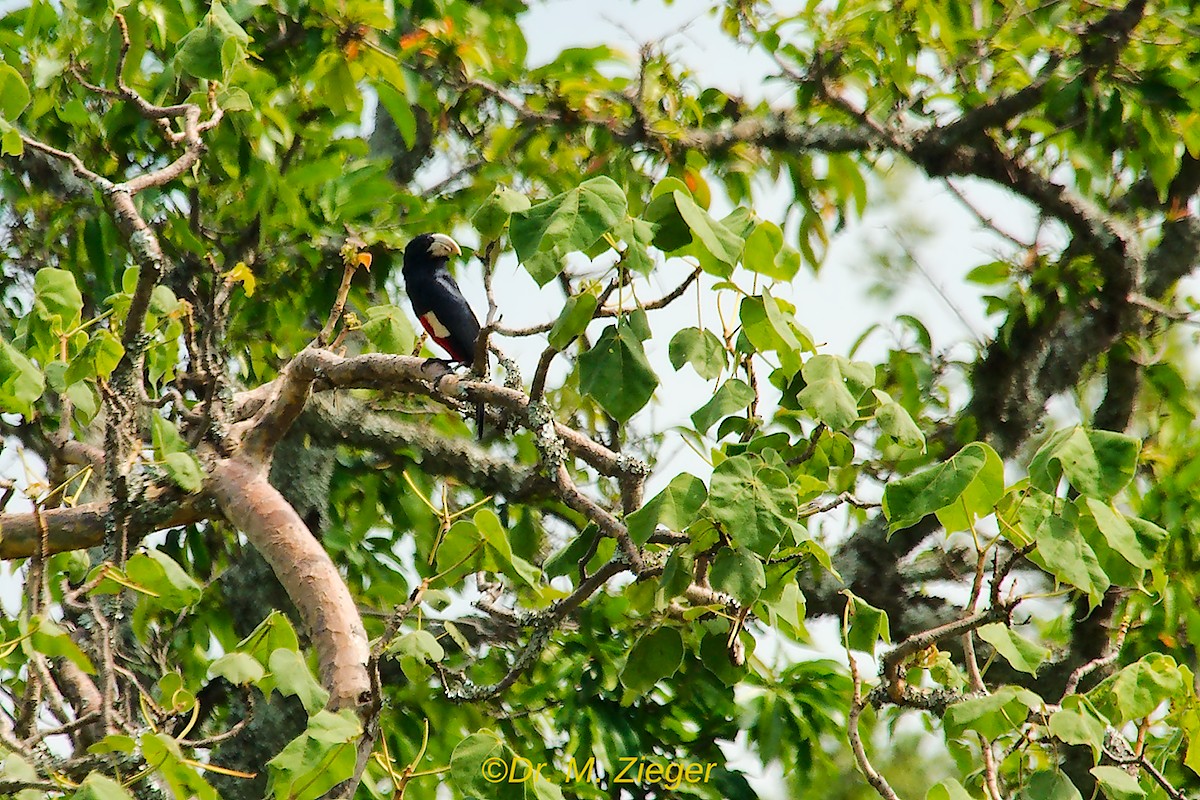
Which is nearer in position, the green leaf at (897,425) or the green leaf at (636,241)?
the green leaf at (636,241)

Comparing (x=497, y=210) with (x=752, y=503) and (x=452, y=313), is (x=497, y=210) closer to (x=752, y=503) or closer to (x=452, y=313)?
(x=752, y=503)

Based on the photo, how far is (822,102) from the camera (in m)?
4.15

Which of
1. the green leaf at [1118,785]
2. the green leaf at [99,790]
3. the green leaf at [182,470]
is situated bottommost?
the green leaf at [99,790]

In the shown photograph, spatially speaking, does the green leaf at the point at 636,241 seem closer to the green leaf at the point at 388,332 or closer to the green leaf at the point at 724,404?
the green leaf at the point at 724,404

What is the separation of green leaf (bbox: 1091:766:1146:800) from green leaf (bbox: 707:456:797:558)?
58 centimetres

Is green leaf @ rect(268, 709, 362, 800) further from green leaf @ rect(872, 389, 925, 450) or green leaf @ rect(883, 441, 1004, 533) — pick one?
green leaf @ rect(872, 389, 925, 450)

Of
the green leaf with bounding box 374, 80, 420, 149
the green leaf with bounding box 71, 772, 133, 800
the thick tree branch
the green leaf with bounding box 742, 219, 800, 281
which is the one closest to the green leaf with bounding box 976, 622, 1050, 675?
the green leaf with bounding box 742, 219, 800, 281

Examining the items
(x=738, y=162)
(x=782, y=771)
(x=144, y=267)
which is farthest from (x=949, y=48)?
(x=144, y=267)

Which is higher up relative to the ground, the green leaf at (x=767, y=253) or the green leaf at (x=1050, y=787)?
the green leaf at (x=767, y=253)

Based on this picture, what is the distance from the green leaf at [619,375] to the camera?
1748mm

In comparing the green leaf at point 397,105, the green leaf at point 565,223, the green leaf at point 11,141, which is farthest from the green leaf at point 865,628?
A: the green leaf at point 397,105

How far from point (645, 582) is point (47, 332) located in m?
1.11

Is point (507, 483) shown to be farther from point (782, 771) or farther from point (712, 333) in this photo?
point (712, 333)

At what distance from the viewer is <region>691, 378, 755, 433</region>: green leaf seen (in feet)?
5.95
